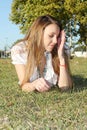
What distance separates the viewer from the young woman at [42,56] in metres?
5.36

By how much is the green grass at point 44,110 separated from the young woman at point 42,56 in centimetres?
18

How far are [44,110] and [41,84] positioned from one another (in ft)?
2.59

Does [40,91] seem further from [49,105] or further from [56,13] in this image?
[56,13]

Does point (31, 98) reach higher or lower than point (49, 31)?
lower

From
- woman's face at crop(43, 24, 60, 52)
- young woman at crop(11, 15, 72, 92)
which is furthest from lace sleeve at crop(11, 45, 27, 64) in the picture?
woman's face at crop(43, 24, 60, 52)

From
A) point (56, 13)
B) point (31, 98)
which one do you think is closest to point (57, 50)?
point (31, 98)

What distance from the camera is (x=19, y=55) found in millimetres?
5617

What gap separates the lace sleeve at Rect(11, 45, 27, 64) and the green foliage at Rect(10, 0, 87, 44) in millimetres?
35007

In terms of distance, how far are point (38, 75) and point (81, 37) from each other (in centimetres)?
3977

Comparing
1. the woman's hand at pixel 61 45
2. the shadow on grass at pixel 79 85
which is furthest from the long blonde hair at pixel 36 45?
the shadow on grass at pixel 79 85

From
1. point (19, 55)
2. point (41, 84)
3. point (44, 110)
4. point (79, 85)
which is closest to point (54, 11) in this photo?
point (79, 85)

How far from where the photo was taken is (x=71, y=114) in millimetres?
4133

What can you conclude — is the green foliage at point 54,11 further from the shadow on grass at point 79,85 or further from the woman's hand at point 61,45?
the woman's hand at point 61,45

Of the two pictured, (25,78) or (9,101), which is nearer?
(9,101)
